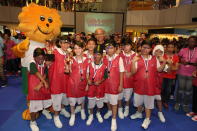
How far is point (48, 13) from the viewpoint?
3.47 metres

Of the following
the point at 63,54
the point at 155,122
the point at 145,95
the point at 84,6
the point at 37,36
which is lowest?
the point at 155,122

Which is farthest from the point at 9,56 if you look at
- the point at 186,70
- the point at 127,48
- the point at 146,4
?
the point at 146,4

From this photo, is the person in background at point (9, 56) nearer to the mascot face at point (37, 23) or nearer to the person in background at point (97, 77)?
the mascot face at point (37, 23)

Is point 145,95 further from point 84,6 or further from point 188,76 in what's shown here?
point 84,6

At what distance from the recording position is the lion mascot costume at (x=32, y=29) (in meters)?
3.25

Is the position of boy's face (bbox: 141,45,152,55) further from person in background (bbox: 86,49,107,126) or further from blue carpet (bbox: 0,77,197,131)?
blue carpet (bbox: 0,77,197,131)

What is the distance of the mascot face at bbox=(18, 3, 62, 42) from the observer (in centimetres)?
324

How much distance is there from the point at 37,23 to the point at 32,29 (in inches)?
5.9

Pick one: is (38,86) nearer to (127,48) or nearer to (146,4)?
(127,48)

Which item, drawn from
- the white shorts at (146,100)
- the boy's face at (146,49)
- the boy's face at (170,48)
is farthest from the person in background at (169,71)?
the white shorts at (146,100)

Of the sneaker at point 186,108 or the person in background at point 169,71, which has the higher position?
the person in background at point 169,71

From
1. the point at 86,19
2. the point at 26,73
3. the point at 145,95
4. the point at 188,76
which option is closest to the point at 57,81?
the point at 26,73

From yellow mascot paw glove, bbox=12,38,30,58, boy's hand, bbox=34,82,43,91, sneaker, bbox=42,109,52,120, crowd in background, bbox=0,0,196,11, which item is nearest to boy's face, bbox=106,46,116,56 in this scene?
boy's hand, bbox=34,82,43,91

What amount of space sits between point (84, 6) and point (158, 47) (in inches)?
362
